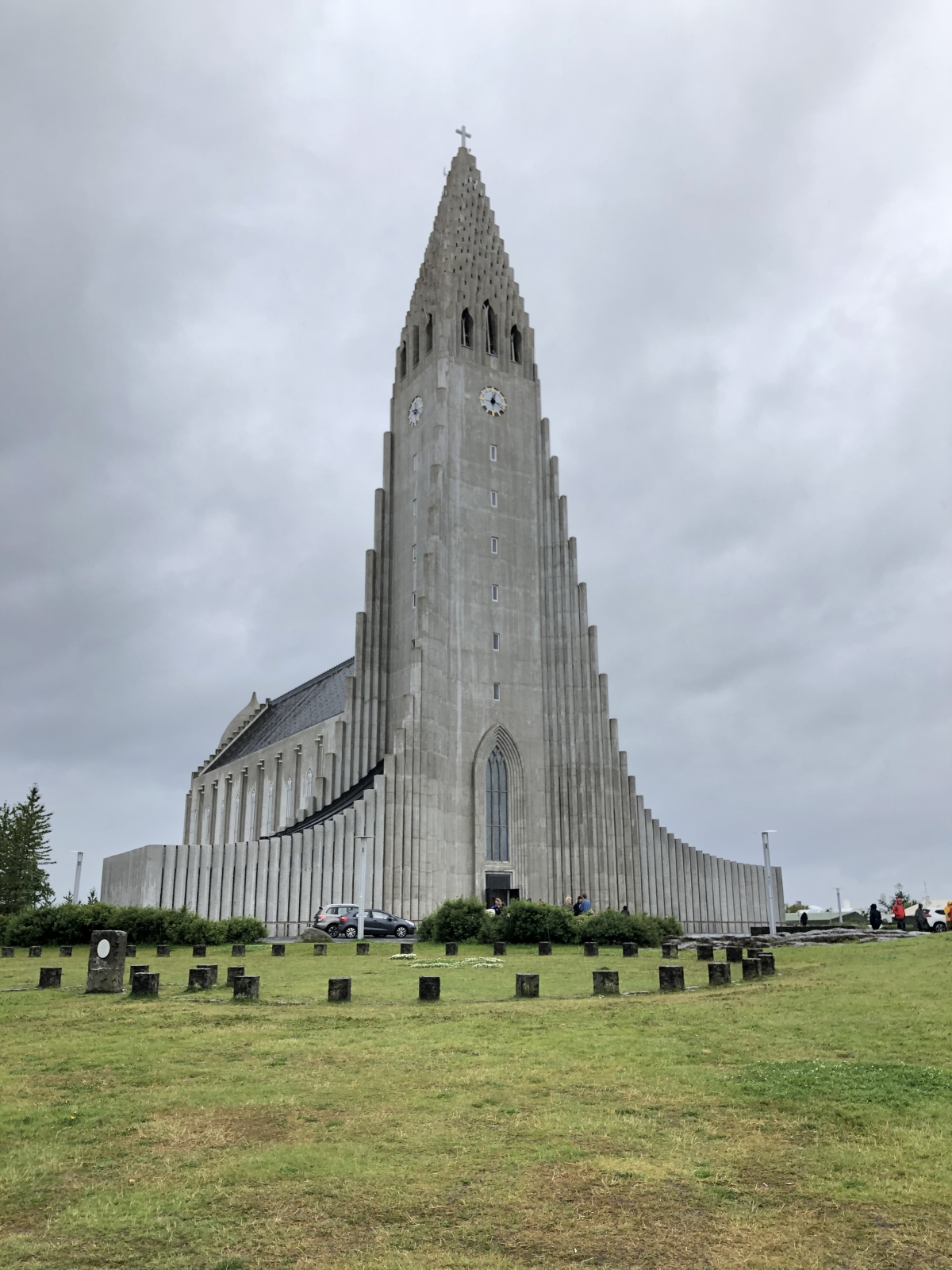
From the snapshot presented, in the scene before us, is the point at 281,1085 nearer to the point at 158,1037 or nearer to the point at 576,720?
the point at 158,1037

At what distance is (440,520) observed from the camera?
178 feet

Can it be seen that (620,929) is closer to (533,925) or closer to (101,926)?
(533,925)

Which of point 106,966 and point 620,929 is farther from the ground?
point 620,929

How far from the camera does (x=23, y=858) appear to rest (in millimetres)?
63625

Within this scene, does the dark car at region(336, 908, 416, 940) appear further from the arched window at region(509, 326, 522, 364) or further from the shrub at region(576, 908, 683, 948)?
the arched window at region(509, 326, 522, 364)

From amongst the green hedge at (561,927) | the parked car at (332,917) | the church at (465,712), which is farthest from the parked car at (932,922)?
the parked car at (332,917)

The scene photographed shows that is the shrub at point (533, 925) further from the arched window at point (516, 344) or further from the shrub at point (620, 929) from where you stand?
the arched window at point (516, 344)

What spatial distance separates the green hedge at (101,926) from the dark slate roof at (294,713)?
1042 inches

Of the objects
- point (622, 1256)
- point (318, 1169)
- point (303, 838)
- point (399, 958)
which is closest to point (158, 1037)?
point (318, 1169)

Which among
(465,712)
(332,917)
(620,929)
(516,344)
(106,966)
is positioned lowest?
(106,966)

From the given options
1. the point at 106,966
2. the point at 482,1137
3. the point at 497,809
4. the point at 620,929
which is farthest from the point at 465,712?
the point at 482,1137

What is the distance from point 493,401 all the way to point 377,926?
30.8 metres

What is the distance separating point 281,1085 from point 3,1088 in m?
2.62

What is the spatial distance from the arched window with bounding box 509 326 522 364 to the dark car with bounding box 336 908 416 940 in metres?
34.3
